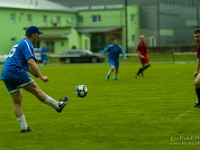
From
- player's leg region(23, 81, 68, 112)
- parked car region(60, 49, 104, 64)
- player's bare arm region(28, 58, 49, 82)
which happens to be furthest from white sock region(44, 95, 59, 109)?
parked car region(60, 49, 104, 64)

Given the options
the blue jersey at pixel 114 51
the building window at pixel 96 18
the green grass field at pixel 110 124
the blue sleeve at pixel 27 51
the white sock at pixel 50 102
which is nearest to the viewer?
the green grass field at pixel 110 124

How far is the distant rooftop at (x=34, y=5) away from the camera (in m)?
81.4

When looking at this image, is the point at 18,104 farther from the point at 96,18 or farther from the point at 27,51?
the point at 96,18

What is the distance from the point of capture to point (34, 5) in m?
86.9

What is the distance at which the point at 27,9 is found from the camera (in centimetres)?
8294

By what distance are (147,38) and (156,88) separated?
58.7 m

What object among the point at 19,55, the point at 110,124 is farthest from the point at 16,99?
the point at 110,124

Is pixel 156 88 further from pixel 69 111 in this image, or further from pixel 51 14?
pixel 51 14

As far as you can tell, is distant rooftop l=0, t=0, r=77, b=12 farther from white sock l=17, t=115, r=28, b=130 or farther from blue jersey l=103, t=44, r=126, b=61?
white sock l=17, t=115, r=28, b=130

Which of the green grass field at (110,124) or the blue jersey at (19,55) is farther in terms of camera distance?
the blue jersey at (19,55)

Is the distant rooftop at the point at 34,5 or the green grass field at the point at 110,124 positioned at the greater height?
the distant rooftop at the point at 34,5

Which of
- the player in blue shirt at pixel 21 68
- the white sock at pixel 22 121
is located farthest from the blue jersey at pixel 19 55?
the white sock at pixel 22 121

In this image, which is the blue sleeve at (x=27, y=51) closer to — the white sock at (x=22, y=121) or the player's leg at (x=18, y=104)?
the player's leg at (x=18, y=104)

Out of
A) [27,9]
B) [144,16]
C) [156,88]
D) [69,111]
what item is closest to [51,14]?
[27,9]
